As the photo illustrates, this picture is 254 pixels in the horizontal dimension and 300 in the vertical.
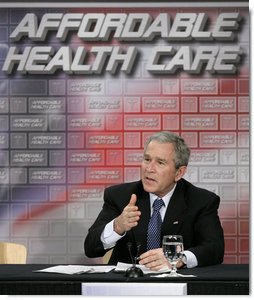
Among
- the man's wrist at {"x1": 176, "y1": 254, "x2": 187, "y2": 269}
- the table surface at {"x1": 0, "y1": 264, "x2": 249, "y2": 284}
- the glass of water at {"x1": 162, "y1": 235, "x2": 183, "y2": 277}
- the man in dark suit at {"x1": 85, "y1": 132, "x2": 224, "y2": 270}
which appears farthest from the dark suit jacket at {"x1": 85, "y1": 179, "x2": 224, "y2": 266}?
the glass of water at {"x1": 162, "y1": 235, "x2": 183, "y2": 277}

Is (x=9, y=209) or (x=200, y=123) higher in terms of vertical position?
(x=200, y=123)

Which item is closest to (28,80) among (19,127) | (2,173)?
(19,127)

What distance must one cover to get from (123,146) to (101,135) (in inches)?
7.2

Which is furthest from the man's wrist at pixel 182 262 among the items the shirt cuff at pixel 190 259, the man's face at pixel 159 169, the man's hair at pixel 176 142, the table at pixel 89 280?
the man's hair at pixel 176 142

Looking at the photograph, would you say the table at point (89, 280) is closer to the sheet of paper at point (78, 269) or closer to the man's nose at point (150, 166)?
the sheet of paper at point (78, 269)

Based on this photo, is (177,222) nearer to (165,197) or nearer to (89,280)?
(165,197)

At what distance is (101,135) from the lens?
571 centimetres

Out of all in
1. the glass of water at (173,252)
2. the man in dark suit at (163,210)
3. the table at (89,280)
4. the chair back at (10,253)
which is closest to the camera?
the table at (89,280)

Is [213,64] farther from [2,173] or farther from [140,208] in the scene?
[140,208]

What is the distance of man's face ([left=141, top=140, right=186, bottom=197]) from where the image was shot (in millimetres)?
3574

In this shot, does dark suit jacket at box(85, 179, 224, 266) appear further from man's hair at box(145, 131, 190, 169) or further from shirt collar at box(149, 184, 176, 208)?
man's hair at box(145, 131, 190, 169)

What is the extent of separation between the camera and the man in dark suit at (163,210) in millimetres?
3455

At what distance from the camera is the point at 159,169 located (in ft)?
11.8

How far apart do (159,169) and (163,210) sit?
193 millimetres
